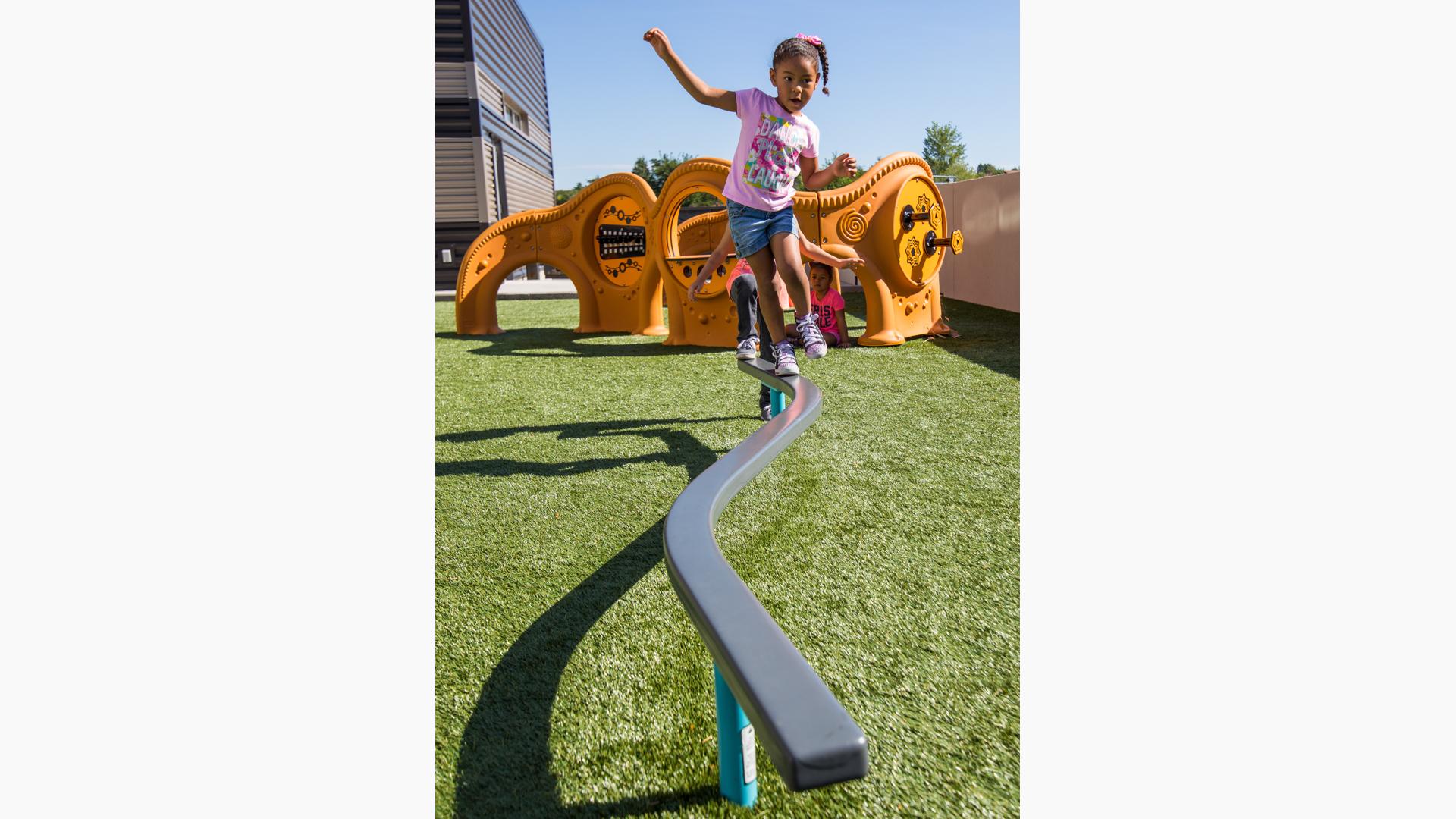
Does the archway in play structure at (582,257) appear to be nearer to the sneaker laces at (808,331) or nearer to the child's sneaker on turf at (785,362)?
the sneaker laces at (808,331)

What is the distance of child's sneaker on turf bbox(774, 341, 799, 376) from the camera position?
10.3 ft

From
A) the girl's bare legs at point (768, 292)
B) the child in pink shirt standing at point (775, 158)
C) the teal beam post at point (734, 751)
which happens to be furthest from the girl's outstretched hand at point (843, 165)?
the teal beam post at point (734, 751)

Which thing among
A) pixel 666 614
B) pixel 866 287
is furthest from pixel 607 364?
pixel 666 614

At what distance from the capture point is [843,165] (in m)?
3.08

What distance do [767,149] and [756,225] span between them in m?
0.30

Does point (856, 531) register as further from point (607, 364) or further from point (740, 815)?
point (607, 364)

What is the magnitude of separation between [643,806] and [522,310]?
1239 cm

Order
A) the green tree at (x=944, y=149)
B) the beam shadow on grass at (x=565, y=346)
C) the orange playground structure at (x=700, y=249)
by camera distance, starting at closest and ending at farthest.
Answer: the orange playground structure at (x=700, y=249), the beam shadow on grass at (x=565, y=346), the green tree at (x=944, y=149)

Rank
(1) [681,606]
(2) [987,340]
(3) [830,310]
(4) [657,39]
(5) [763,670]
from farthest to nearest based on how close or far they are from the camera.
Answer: (2) [987,340]
(3) [830,310]
(4) [657,39]
(1) [681,606]
(5) [763,670]

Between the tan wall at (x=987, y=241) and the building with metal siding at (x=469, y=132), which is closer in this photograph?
the tan wall at (x=987, y=241)

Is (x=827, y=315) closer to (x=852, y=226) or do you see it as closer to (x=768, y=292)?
(x=852, y=226)

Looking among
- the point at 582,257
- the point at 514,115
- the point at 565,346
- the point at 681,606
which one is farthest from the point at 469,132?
the point at 681,606

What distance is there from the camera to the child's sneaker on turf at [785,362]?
3.13 m

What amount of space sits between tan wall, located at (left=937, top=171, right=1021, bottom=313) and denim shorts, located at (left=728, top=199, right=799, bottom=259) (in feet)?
24.1
